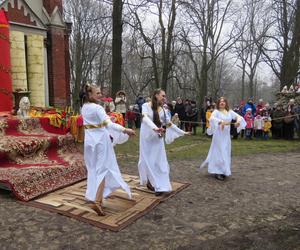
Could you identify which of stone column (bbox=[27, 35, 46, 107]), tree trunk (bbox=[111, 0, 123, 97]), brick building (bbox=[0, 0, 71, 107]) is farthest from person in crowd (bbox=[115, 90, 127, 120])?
stone column (bbox=[27, 35, 46, 107])

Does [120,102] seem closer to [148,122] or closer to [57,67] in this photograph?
[57,67]

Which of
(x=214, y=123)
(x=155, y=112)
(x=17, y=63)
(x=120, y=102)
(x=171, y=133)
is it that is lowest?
(x=171, y=133)

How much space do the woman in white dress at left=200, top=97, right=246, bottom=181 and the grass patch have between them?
255cm

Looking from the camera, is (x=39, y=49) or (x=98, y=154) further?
(x=39, y=49)

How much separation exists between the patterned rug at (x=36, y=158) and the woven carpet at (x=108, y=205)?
30cm

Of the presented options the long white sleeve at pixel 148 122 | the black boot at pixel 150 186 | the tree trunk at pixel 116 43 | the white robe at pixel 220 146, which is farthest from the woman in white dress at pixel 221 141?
the tree trunk at pixel 116 43

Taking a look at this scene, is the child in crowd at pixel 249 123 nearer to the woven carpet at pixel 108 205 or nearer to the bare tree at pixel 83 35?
the woven carpet at pixel 108 205

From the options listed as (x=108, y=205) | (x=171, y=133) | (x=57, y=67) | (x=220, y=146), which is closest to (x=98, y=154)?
(x=108, y=205)

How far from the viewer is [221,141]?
7938mm

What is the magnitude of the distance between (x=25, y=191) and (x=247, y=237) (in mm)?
3802

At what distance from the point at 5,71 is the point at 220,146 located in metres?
6.75

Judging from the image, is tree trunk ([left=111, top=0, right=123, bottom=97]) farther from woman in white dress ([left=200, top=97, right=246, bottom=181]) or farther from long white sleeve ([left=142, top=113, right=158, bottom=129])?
long white sleeve ([left=142, top=113, right=158, bottom=129])

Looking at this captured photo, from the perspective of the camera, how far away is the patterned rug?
6.41 meters

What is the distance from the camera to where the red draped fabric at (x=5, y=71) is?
412 inches
